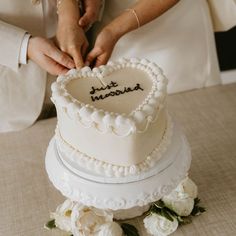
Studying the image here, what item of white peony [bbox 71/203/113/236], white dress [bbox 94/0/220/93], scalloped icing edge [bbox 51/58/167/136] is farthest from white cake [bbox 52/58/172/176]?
white dress [bbox 94/0/220/93]

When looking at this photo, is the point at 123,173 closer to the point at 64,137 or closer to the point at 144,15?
the point at 64,137

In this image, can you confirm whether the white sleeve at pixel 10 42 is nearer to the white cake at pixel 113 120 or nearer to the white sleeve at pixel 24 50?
the white sleeve at pixel 24 50

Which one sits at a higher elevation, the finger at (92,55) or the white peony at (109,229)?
the finger at (92,55)

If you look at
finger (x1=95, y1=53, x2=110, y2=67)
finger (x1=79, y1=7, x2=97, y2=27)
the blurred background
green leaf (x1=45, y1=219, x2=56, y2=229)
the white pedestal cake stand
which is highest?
finger (x1=79, y1=7, x2=97, y2=27)

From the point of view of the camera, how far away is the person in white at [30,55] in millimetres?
1208

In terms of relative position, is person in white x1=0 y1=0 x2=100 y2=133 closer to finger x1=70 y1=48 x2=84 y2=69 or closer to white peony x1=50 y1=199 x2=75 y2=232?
finger x1=70 y1=48 x2=84 y2=69

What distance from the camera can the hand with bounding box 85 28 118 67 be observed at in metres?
1.18

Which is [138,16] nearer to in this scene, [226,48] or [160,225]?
[160,225]

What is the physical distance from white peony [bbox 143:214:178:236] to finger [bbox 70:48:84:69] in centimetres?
48

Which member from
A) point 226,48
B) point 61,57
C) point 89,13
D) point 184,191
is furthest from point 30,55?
point 226,48

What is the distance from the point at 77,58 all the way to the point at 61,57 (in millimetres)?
55

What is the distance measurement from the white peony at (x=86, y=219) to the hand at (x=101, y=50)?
1.51ft

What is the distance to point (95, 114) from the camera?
82 cm

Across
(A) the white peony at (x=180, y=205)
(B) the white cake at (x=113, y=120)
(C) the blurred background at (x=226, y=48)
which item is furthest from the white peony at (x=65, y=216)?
(C) the blurred background at (x=226, y=48)
